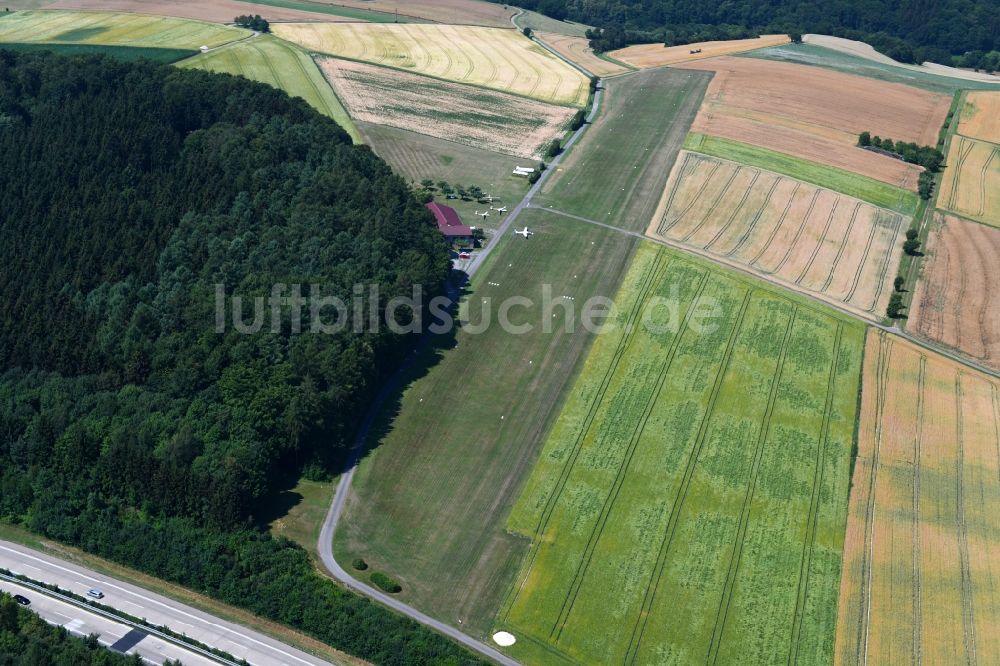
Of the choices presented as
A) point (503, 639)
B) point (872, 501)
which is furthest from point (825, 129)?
point (503, 639)

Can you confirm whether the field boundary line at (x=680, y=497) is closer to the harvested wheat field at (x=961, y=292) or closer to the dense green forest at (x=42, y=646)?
the harvested wheat field at (x=961, y=292)

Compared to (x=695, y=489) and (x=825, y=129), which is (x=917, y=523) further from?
(x=825, y=129)

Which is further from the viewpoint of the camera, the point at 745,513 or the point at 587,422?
the point at 587,422

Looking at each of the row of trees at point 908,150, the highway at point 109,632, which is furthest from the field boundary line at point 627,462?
the row of trees at point 908,150

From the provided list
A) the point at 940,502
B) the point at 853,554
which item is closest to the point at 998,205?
the point at 940,502

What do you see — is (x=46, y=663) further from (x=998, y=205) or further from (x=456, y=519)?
(x=998, y=205)

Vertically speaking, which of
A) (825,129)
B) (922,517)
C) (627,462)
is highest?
(825,129)
